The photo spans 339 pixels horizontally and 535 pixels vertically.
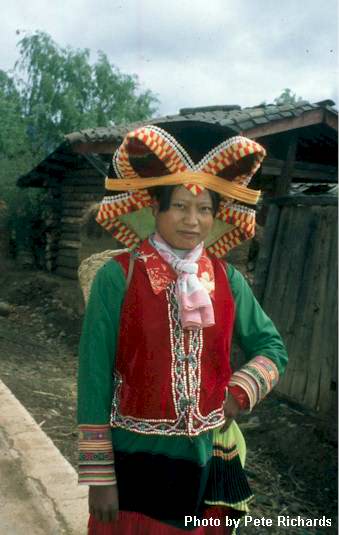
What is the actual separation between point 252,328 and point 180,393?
0.35 m

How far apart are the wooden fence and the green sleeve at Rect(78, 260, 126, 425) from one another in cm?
332

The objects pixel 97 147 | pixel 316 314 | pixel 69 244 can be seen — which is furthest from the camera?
pixel 69 244

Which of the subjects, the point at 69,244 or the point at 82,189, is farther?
the point at 69,244

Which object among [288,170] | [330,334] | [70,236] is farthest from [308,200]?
[70,236]

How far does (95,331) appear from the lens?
68.0 inches

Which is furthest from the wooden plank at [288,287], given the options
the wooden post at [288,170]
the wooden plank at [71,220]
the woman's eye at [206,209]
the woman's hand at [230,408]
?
the wooden plank at [71,220]

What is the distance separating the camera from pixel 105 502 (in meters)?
1.70

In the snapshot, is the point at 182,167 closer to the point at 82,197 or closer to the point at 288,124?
the point at 288,124

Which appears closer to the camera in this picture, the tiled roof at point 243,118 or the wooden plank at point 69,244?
the tiled roof at point 243,118

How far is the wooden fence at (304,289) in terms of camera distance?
4816mm

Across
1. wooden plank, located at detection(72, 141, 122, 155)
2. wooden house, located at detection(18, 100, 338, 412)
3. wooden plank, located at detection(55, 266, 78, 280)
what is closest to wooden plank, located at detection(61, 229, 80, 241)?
wooden plank, located at detection(55, 266, 78, 280)

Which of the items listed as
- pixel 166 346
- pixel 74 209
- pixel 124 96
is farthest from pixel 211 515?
pixel 124 96

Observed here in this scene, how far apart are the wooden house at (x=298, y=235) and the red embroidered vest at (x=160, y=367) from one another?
504 mm

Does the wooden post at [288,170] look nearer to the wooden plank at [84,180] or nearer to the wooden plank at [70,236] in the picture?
the wooden plank at [84,180]
